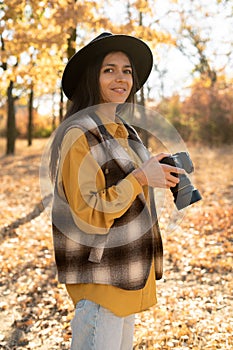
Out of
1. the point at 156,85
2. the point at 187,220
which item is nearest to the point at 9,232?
the point at 187,220

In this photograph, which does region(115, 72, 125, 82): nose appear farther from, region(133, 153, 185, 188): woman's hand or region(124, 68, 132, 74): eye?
region(133, 153, 185, 188): woman's hand

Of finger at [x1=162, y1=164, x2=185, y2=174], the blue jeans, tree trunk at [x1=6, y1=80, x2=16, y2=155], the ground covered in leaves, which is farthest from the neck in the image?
tree trunk at [x1=6, y1=80, x2=16, y2=155]

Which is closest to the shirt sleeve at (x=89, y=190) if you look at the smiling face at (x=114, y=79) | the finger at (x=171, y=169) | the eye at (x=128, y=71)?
the finger at (x=171, y=169)

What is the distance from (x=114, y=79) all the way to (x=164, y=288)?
289 centimetres

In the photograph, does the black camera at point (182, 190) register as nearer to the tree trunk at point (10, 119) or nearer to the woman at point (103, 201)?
the woman at point (103, 201)

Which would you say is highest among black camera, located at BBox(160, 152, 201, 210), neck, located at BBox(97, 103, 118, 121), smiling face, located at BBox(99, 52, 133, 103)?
smiling face, located at BBox(99, 52, 133, 103)

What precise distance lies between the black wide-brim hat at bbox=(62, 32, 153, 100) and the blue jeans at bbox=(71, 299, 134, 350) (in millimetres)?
877

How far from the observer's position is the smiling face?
5.88 ft

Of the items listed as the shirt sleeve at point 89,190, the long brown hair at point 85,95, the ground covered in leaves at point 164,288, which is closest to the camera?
the shirt sleeve at point 89,190

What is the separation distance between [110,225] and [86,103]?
0.51m

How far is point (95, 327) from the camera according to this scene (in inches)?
66.4

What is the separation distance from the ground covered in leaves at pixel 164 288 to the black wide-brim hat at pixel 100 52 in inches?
28.2

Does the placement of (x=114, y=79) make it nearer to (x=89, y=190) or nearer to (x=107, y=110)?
(x=107, y=110)

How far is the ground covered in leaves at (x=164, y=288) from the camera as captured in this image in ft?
10.7
